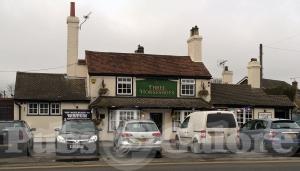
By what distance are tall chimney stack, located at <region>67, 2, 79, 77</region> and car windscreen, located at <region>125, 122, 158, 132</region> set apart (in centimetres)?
1720

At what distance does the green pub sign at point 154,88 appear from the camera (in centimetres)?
3578

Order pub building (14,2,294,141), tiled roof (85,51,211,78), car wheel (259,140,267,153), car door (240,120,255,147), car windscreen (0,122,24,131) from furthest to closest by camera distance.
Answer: tiled roof (85,51,211,78)
pub building (14,2,294,141)
car door (240,120,255,147)
car wheel (259,140,267,153)
car windscreen (0,122,24,131)

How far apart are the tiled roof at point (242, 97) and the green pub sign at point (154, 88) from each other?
357 cm

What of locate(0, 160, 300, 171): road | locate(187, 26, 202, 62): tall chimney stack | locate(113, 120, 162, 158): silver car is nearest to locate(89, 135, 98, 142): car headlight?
locate(113, 120, 162, 158): silver car

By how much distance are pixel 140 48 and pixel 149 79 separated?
5.96m

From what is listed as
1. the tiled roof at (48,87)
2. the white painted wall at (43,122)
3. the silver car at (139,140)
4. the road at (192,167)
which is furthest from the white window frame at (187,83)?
the road at (192,167)

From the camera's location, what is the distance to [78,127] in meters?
21.5

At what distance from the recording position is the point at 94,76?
34844 millimetres

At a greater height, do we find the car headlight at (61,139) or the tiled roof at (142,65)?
the tiled roof at (142,65)

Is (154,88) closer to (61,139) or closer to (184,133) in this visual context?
(184,133)

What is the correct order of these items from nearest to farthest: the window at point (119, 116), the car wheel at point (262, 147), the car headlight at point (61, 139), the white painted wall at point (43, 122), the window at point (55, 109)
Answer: the car headlight at point (61, 139)
the car wheel at point (262, 147)
the white painted wall at point (43, 122)
the window at point (55, 109)
the window at point (119, 116)

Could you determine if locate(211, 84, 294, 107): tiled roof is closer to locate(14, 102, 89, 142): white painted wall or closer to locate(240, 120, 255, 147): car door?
locate(14, 102, 89, 142): white painted wall

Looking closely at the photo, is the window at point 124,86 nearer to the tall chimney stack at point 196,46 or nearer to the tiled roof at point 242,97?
the tall chimney stack at point 196,46

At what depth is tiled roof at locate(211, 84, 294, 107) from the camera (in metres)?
38.4
